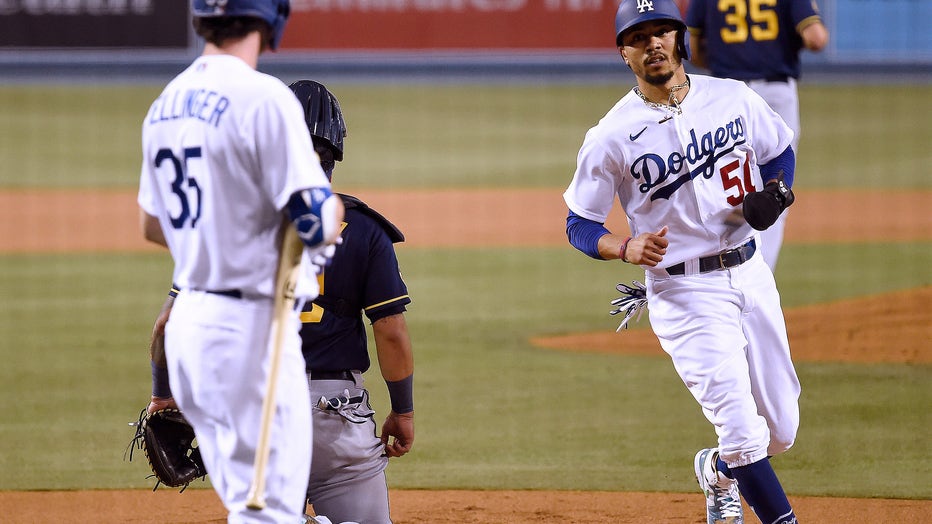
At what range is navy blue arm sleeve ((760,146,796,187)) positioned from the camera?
466 centimetres

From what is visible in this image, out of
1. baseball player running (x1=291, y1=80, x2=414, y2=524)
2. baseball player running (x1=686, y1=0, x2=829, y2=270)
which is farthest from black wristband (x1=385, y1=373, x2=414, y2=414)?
baseball player running (x1=686, y1=0, x2=829, y2=270)

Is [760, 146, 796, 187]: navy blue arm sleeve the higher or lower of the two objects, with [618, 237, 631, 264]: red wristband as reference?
higher

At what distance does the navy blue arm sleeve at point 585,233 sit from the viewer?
14.8 feet

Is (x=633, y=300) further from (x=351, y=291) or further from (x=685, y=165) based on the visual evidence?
(x=351, y=291)

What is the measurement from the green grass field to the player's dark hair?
3167 millimetres

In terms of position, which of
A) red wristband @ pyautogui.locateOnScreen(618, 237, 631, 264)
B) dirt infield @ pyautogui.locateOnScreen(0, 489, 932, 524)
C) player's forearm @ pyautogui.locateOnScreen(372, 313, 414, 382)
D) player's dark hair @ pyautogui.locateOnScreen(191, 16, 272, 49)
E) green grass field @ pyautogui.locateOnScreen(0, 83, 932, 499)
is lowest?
green grass field @ pyautogui.locateOnScreen(0, 83, 932, 499)

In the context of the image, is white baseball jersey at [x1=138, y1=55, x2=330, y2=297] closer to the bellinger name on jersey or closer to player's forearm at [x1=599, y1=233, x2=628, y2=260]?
the bellinger name on jersey

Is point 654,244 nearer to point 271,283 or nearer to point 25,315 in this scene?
point 271,283

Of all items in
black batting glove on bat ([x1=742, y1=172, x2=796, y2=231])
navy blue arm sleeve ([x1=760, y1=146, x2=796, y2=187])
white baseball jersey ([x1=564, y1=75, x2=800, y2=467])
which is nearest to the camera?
black batting glove on bat ([x1=742, y1=172, x2=796, y2=231])

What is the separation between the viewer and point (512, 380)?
7961 mm

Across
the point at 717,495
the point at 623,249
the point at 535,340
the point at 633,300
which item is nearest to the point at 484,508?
the point at 717,495

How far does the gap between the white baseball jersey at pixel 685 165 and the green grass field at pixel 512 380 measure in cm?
166

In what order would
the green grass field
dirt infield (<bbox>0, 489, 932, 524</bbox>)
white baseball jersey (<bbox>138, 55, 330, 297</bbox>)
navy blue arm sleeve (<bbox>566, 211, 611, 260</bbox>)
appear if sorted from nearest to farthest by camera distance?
1. white baseball jersey (<bbox>138, 55, 330, 297</bbox>)
2. navy blue arm sleeve (<bbox>566, 211, 611, 260</bbox>)
3. dirt infield (<bbox>0, 489, 932, 524</bbox>)
4. the green grass field

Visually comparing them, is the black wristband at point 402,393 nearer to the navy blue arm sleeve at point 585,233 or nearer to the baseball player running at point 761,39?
the navy blue arm sleeve at point 585,233
